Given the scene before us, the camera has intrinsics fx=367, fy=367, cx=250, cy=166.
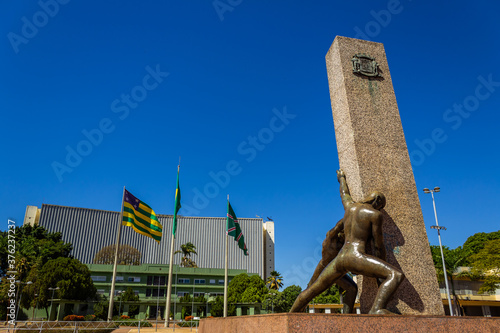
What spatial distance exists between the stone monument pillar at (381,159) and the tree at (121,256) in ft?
221

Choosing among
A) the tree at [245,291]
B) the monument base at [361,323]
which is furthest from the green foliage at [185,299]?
the monument base at [361,323]

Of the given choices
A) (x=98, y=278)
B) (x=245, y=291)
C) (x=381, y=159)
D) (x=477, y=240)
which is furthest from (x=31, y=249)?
(x=477, y=240)

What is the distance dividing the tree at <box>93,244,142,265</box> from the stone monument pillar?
67.5 meters

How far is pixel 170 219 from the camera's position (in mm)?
83312

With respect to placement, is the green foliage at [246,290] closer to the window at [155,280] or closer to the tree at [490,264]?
the window at [155,280]

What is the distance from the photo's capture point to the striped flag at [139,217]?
21.8 metres

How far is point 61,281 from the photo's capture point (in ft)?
147

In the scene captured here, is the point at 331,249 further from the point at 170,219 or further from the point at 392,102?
the point at 170,219

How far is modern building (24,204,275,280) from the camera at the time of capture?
7469cm

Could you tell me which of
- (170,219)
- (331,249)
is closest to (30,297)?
(170,219)

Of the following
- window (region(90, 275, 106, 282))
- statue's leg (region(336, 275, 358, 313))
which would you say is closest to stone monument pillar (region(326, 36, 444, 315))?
statue's leg (region(336, 275, 358, 313))

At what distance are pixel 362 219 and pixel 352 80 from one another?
438 centimetres

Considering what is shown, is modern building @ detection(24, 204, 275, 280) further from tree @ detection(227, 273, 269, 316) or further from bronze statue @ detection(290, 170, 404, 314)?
bronze statue @ detection(290, 170, 404, 314)

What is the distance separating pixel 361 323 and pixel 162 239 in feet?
263
